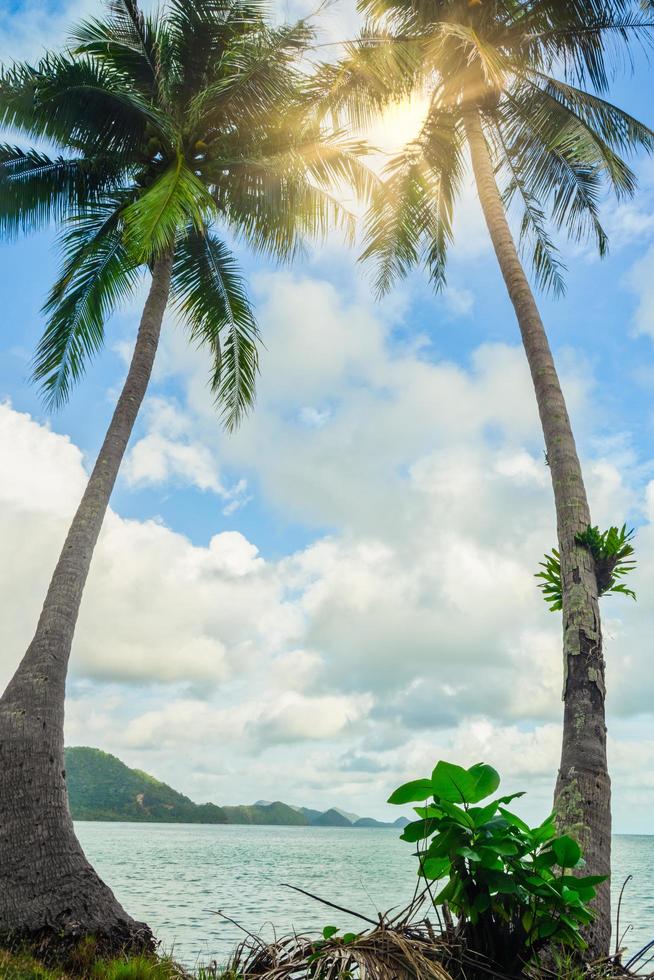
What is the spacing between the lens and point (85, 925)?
18.5ft

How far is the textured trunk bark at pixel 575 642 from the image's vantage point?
5.00 metres

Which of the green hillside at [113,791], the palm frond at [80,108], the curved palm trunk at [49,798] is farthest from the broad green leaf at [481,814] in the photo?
the green hillside at [113,791]

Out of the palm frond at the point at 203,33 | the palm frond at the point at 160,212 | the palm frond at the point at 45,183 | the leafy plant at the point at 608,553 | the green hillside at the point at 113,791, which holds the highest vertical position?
the palm frond at the point at 203,33

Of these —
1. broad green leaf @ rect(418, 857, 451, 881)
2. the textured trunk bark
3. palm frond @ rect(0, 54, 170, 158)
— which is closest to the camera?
broad green leaf @ rect(418, 857, 451, 881)

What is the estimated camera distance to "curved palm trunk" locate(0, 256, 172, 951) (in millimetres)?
5676

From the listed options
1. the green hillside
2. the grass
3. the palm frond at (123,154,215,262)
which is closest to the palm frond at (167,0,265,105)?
the palm frond at (123,154,215,262)

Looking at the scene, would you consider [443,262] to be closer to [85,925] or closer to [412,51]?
[412,51]

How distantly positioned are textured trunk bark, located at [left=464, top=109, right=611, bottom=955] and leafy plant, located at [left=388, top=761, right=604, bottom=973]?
2.00 m

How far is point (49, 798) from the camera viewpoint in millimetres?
6457

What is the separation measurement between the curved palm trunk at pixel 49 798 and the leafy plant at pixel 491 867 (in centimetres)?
414

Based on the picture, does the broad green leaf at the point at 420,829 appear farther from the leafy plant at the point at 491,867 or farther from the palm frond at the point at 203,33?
the palm frond at the point at 203,33

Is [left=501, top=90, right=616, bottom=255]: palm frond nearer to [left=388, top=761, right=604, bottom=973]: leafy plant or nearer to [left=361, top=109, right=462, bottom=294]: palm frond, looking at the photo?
[left=361, top=109, right=462, bottom=294]: palm frond

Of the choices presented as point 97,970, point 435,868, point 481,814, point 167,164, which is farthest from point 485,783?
point 167,164

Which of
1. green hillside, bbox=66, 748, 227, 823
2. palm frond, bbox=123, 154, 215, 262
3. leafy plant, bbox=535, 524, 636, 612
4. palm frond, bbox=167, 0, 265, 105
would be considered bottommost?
green hillside, bbox=66, 748, 227, 823
